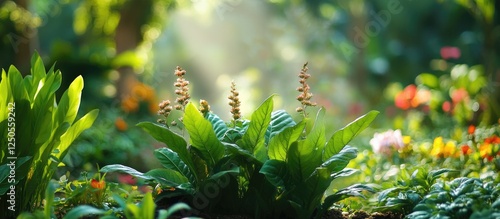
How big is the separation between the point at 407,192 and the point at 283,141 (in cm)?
65

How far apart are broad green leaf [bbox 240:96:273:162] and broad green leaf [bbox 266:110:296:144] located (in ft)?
0.53

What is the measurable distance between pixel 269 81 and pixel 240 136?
12.7 meters

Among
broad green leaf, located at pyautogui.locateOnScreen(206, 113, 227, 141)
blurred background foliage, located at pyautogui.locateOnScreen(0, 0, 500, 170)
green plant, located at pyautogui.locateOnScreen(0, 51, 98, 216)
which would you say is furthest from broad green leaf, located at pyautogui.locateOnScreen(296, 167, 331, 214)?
blurred background foliage, located at pyautogui.locateOnScreen(0, 0, 500, 170)

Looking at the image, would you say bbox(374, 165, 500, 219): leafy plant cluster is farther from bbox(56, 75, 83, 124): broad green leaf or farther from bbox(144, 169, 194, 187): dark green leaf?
bbox(56, 75, 83, 124): broad green leaf

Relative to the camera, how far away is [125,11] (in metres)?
9.80

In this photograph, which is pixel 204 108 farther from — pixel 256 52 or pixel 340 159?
pixel 256 52

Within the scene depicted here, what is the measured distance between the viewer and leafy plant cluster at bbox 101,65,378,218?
2.71 metres

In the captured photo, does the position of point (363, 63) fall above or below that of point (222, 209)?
above

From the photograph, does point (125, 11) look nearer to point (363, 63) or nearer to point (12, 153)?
point (363, 63)

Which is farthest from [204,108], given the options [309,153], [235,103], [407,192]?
[407,192]

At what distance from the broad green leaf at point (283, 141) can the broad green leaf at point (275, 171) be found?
6cm

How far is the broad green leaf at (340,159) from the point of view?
8.96ft

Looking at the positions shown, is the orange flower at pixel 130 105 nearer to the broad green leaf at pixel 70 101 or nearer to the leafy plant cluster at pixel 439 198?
the broad green leaf at pixel 70 101

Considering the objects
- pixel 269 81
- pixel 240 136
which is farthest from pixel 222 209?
pixel 269 81
